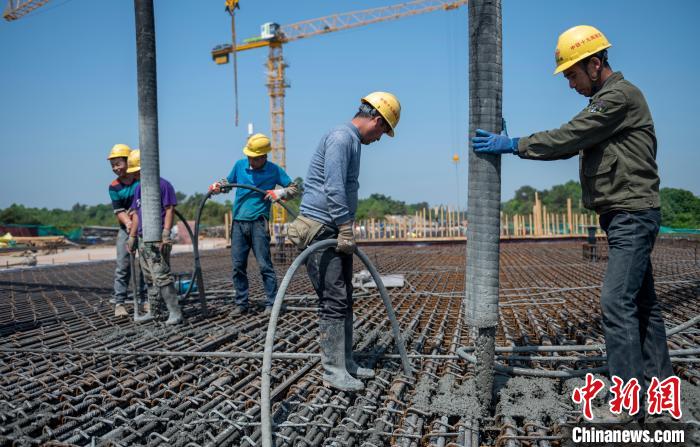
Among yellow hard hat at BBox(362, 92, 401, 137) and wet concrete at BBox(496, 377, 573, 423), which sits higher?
yellow hard hat at BBox(362, 92, 401, 137)

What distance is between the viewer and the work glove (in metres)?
2.51

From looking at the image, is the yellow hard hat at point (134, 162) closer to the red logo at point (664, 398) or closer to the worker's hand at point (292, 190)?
the worker's hand at point (292, 190)

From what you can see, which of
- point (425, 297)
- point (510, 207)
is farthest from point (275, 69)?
point (425, 297)

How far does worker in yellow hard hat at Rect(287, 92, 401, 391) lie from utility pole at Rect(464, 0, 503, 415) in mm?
560

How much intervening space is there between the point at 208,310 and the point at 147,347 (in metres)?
1.36

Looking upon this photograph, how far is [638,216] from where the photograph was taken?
7.15 feet

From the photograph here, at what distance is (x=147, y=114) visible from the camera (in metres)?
4.18

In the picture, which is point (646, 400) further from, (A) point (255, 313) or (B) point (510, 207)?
(B) point (510, 207)

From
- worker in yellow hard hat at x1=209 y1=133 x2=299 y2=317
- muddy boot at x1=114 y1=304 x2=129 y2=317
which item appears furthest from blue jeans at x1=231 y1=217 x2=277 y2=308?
muddy boot at x1=114 y1=304 x2=129 y2=317

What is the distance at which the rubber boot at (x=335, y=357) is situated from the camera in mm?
2504

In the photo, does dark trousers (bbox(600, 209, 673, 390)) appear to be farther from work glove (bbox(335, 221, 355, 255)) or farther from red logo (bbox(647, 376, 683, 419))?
work glove (bbox(335, 221, 355, 255))

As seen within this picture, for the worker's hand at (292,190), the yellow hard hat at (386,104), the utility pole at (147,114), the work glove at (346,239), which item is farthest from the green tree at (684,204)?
the utility pole at (147,114)

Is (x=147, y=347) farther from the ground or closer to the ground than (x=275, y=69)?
closer to the ground

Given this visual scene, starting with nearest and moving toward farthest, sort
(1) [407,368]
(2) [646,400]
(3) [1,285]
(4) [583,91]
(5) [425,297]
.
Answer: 1. (2) [646,400]
2. (4) [583,91]
3. (1) [407,368]
4. (5) [425,297]
5. (3) [1,285]
